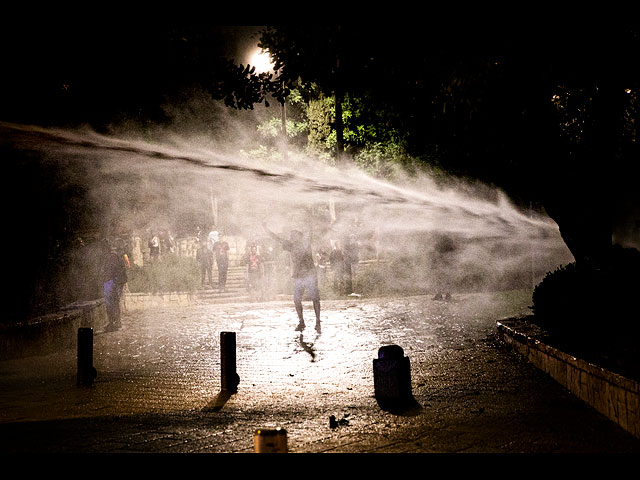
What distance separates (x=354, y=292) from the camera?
21109 mm

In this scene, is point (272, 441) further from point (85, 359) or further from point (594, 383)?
point (85, 359)

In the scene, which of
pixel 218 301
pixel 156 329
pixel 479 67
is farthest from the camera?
pixel 218 301

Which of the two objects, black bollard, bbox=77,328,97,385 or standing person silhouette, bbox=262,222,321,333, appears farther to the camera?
standing person silhouette, bbox=262,222,321,333

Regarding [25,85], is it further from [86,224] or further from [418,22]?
[418,22]

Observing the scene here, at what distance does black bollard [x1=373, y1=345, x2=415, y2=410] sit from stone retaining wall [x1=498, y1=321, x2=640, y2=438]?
171 cm

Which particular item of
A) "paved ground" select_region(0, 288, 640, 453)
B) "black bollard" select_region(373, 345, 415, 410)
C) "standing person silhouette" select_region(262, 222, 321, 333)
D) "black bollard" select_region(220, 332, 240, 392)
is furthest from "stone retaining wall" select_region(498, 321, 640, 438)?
"standing person silhouette" select_region(262, 222, 321, 333)

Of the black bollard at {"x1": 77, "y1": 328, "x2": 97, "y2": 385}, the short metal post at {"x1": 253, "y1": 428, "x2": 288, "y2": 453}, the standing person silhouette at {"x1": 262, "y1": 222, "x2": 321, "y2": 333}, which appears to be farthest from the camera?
the standing person silhouette at {"x1": 262, "y1": 222, "x2": 321, "y2": 333}

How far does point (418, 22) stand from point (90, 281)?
13.0 m

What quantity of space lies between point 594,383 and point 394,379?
193 centimetres

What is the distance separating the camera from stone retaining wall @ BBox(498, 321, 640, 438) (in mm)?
5434

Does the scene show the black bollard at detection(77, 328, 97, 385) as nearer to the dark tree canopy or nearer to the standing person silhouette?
the dark tree canopy

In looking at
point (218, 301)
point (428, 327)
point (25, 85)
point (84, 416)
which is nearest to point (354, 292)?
point (218, 301)

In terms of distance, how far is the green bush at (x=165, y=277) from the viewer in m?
21.3

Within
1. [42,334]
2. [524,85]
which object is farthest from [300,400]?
[42,334]
